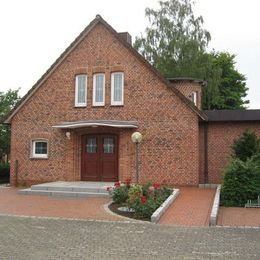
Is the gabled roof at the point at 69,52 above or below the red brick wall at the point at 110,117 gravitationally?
above

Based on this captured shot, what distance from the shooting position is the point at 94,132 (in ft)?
66.4

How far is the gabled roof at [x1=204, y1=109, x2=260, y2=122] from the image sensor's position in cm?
1900

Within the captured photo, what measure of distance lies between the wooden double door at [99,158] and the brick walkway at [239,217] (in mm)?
7409

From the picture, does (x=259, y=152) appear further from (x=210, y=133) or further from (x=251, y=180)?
(x=210, y=133)

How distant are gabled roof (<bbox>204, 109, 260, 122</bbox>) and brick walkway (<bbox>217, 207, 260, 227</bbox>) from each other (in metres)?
6.27

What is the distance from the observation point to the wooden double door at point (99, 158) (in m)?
20.1

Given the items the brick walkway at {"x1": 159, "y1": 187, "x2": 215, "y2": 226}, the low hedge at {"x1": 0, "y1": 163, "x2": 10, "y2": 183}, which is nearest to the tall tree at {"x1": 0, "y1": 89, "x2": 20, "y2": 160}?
the low hedge at {"x1": 0, "y1": 163, "x2": 10, "y2": 183}

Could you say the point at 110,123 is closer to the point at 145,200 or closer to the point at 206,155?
the point at 206,155

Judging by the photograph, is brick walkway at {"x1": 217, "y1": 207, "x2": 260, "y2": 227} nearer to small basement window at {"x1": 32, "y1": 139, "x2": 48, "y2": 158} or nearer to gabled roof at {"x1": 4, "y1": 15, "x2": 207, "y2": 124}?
gabled roof at {"x1": 4, "y1": 15, "x2": 207, "y2": 124}

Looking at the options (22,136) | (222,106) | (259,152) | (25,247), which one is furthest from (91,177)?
(222,106)

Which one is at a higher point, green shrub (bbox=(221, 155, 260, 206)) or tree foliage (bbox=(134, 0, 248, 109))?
tree foliage (bbox=(134, 0, 248, 109))

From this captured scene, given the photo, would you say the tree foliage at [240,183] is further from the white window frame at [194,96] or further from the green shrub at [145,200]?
the white window frame at [194,96]

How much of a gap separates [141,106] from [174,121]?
1.69 meters

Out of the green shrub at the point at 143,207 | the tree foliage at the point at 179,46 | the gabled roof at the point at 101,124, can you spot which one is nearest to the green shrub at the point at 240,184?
the green shrub at the point at 143,207
